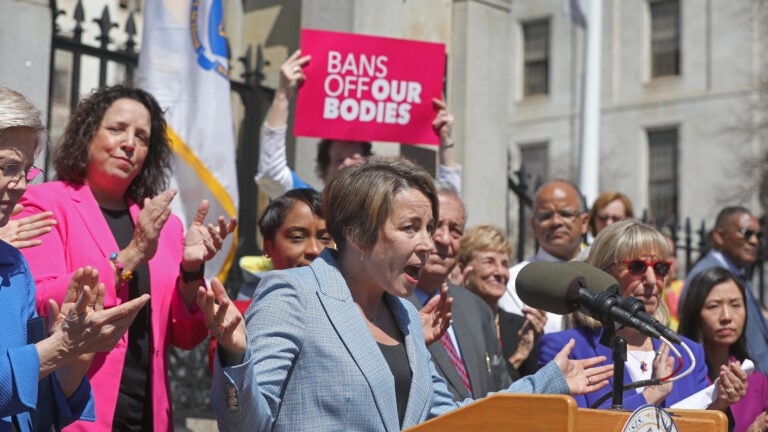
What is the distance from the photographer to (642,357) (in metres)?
5.20

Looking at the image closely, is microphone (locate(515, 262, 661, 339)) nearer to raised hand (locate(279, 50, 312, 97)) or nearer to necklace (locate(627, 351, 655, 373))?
necklace (locate(627, 351, 655, 373))

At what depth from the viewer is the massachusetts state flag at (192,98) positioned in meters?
6.58

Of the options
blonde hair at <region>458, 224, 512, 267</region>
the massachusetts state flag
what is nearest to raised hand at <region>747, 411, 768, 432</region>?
blonde hair at <region>458, 224, 512, 267</region>

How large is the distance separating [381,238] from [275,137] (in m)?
2.81

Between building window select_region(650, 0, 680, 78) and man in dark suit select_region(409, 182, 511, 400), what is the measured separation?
1239 inches

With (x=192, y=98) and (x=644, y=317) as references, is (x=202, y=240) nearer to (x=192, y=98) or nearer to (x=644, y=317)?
(x=644, y=317)

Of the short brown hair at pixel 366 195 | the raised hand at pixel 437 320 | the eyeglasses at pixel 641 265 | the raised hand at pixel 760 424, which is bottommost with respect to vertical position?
the raised hand at pixel 760 424

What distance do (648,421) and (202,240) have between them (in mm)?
1989

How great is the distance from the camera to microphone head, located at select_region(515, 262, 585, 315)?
11.7ft

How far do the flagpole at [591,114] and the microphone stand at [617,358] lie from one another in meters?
8.84

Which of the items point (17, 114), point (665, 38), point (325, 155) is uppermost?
point (665, 38)

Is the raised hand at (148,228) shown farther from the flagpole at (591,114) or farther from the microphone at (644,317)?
the flagpole at (591,114)

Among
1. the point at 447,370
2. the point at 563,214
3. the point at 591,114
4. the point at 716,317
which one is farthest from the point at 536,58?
the point at 447,370

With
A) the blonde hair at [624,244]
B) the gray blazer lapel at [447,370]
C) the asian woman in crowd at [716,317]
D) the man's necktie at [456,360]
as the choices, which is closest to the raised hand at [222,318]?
the gray blazer lapel at [447,370]
